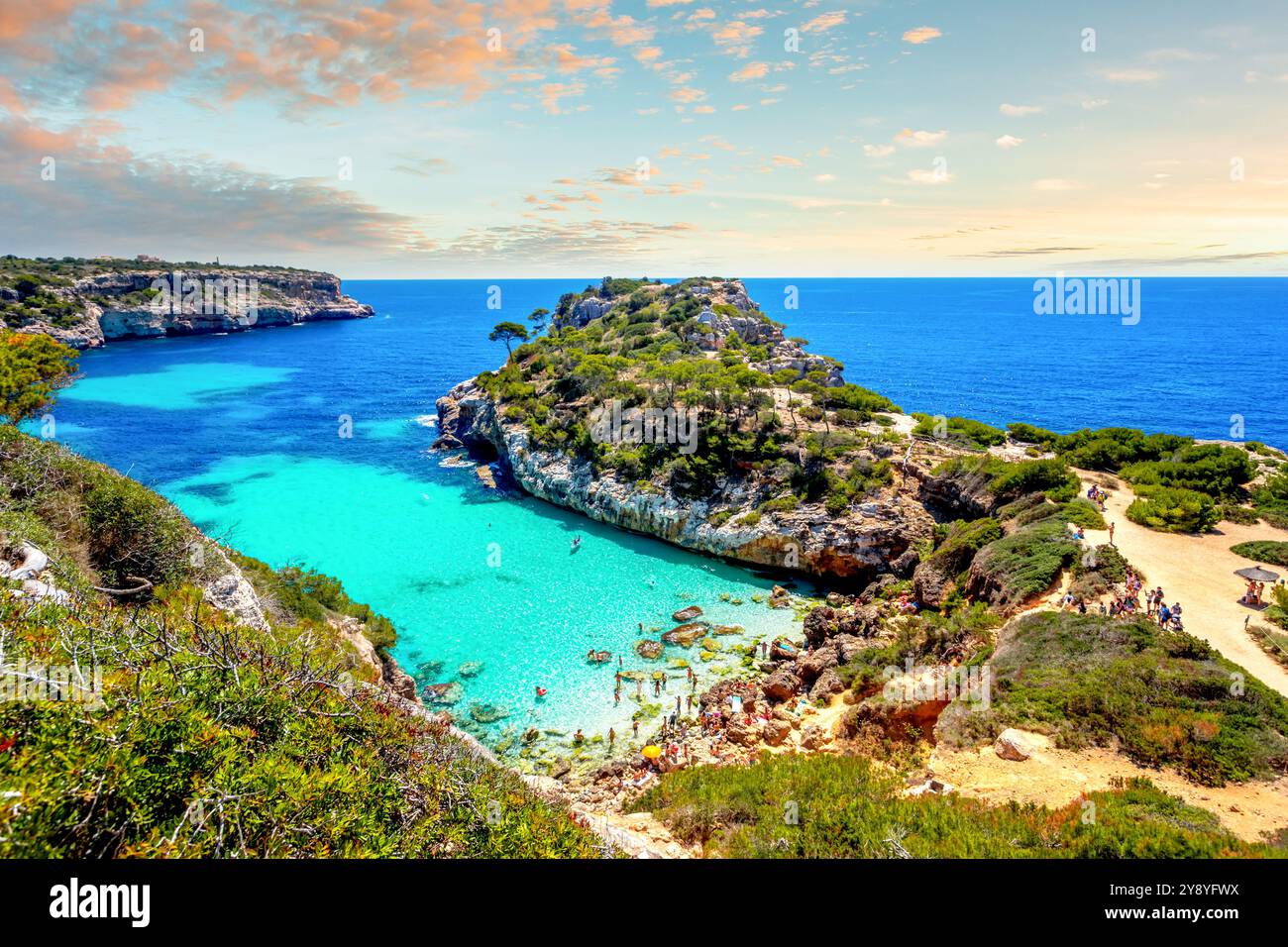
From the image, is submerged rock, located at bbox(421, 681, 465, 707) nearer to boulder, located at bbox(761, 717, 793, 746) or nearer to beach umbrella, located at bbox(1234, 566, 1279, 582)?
boulder, located at bbox(761, 717, 793, 746)

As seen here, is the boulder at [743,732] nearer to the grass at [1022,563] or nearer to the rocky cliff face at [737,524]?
the grass at [1022,563]

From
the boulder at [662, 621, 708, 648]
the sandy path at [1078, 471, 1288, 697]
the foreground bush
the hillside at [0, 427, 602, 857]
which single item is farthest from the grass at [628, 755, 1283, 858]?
the boulder at [662, 621, 708, 648]

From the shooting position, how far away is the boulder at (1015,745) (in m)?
14.0

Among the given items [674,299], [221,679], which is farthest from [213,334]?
[221,679]

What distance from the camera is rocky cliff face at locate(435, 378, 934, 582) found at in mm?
33062

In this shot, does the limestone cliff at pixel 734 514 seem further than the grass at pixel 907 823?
Yes

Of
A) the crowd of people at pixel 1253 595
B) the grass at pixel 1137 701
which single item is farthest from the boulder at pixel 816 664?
the crowd of people at pixel 1253 595

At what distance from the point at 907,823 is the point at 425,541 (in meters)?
32.7

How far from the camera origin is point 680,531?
37.8 m

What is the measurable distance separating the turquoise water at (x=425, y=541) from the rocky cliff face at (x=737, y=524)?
4.43 feet

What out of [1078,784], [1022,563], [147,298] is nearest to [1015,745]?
[1078,784]

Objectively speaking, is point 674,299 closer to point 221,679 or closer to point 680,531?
point 680,531

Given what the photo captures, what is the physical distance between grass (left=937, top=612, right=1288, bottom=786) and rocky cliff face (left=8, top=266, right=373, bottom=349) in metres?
132

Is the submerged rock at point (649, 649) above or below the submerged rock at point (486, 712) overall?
above
